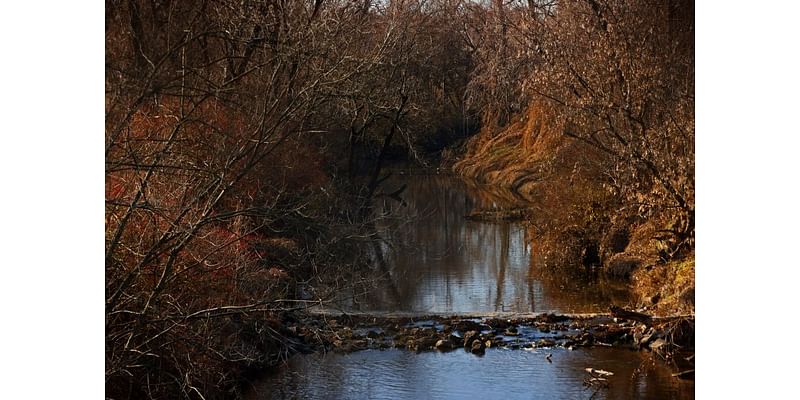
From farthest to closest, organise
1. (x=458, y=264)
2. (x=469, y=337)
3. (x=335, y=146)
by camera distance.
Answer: (x=458, y=264) → (x=335, y=146) → (x=469, y=337)

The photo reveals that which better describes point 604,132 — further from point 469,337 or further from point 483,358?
point 483,358

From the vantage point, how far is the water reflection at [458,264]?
659 cm

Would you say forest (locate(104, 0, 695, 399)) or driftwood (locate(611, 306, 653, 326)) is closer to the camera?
forest (locate(104, 0, 695, 399))

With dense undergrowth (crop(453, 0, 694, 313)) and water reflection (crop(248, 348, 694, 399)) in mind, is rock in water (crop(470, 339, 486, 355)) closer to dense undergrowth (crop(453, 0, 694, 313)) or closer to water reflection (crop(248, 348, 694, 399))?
water reflection (crop(248, 348, 694, 399))

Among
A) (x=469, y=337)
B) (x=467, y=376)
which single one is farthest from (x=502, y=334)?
(x=467, y=376)

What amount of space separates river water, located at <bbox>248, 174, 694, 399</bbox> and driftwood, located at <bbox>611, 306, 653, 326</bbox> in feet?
0.81

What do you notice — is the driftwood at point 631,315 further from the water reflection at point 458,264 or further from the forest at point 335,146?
the water reflection at point 458,264

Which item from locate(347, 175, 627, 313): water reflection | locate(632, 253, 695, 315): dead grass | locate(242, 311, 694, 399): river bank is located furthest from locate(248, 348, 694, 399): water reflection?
locate(347, 175, 627, 313): water reflection

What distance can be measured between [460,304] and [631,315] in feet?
4.41

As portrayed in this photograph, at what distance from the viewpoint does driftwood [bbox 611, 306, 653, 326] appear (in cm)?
591

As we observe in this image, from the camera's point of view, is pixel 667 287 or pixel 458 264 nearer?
pixel 667 287

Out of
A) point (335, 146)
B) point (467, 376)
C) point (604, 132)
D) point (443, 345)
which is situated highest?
point (604, 132)

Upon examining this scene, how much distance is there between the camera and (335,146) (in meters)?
6.49
